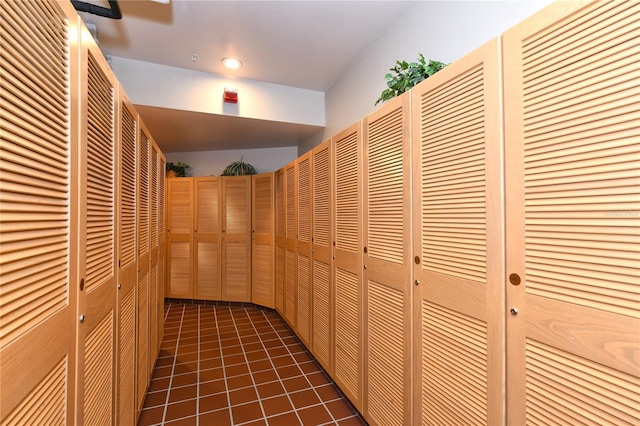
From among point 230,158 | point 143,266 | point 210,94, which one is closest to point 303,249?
point 143,266

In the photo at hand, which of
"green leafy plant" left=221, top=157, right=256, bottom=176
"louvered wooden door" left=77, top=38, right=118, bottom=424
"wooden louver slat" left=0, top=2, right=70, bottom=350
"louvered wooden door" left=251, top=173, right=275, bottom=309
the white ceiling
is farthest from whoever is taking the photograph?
"green leafy plant" left=221, top=157, right=256, bottom=176

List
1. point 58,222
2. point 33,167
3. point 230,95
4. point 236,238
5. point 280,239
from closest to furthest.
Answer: point 33,167
point 58,222
point 230,95
point 280,239
point 236,238

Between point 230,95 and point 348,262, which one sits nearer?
point 348,262

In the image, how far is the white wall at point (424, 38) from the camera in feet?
4.62

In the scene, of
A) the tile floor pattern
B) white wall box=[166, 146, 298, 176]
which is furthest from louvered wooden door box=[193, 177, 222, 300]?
the tile floor pattern

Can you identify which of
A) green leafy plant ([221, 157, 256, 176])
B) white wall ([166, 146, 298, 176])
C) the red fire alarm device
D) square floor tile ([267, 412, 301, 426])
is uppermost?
the red fire alarm device

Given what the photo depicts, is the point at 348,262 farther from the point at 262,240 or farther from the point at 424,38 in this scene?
the point at 262,240

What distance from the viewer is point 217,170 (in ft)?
15.6

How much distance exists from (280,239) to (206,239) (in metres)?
1.30

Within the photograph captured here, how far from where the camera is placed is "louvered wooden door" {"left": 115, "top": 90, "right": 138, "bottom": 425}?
1358 millimetres

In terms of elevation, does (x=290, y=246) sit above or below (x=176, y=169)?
below

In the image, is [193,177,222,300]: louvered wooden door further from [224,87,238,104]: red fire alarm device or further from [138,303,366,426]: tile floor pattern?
[224,87,238,104]: red fire alarm device

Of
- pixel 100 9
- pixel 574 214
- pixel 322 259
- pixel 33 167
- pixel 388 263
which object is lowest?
pixel 322 259

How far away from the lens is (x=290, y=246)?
10.2ft
